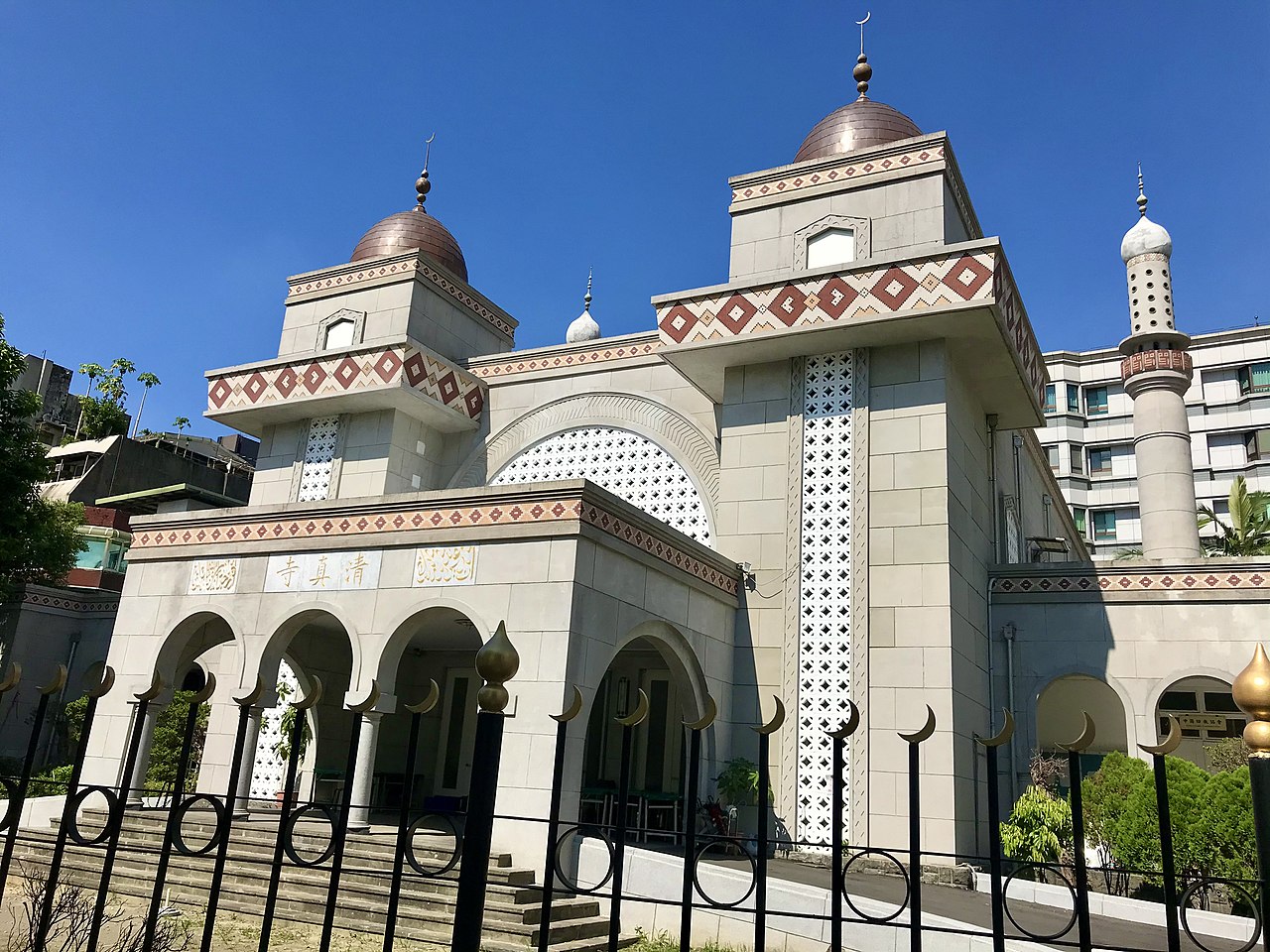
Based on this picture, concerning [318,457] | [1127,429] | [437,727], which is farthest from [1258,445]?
[318,457]

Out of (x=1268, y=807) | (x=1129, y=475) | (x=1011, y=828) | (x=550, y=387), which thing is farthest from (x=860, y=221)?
(x=1129, y=475)

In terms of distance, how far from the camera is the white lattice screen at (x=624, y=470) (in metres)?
13.3

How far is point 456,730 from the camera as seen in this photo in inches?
552

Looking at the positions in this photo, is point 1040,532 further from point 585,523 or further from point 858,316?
point 585,523

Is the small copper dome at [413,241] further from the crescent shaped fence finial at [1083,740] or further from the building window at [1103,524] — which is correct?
the building window at [1103,524]

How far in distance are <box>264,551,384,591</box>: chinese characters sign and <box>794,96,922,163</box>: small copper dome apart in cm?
788

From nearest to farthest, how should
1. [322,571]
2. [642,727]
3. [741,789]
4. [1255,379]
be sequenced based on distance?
[322,571] < [741,789] < [642,727] < [1255,379]

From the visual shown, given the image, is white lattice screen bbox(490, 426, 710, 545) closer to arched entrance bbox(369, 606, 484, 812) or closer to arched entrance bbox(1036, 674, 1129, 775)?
arched entrance bbox(369, 606, 484, 812)

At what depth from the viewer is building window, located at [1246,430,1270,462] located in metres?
35.0

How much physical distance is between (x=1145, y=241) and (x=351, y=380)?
11725 mm

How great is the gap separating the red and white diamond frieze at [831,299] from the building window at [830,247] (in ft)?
2.77

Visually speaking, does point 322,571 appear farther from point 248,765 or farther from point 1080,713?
point 1080,713

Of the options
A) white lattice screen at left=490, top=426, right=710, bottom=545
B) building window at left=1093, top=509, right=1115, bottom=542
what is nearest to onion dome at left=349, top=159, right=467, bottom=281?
white lattice screen at left=490, top=426, right=710, bottom=545

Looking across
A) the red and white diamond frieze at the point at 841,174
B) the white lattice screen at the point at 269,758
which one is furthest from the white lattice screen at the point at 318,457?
the red and white diamond frieze at the point at 841,174
